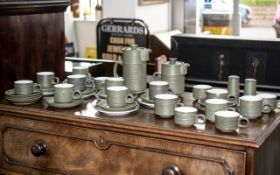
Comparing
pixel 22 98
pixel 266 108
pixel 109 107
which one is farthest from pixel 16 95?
pixel 266 108

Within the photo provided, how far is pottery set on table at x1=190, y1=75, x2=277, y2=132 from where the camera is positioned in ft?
5.07

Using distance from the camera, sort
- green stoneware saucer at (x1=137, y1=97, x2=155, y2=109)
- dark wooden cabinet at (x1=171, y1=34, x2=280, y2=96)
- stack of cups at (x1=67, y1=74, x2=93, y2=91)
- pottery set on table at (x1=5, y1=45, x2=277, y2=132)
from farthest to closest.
→ 1. dark wooden cabinet at (x1=171, y1=34, x2=280, y2=96)
2. stack of cups at (x1=67, y1=74, x2=93, y2=91)
3. green stoneware saucer at (x1=137, y1=97, x2=155, y2=109)
4. pottery set on table at (x1=5, y1=45, x2=277, y2=132)

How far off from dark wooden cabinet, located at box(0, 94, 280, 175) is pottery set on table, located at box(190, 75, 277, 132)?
3 centimetres

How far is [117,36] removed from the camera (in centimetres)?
464

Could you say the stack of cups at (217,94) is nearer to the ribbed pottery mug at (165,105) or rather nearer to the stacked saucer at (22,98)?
the ribbed pottery mug at (165,105)

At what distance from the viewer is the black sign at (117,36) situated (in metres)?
4.50

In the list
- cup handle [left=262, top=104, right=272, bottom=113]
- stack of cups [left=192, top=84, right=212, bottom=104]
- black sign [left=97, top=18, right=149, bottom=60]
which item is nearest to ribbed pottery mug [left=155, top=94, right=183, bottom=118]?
stack of cups [left=192, top=84, right=212, bottom=104]

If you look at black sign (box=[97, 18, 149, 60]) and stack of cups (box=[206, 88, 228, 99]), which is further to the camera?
black sign (box=[97, 18, 149, 60])

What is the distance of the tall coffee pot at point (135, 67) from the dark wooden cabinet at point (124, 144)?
183 millimetres

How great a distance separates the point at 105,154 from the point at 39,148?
0.28 m

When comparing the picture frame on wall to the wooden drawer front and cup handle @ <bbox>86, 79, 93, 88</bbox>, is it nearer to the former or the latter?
cup handle @ <bbox>86, 79, 93, 88</bbox>

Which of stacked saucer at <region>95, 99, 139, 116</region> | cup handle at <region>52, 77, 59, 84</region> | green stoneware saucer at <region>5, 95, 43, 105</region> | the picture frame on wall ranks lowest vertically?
stacked saucer at <region>95, 99, 139, 116</region>

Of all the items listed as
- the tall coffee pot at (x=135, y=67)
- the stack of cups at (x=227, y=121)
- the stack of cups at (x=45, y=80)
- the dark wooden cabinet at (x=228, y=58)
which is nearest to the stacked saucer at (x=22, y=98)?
the stack of cups at (x=45, y=80)

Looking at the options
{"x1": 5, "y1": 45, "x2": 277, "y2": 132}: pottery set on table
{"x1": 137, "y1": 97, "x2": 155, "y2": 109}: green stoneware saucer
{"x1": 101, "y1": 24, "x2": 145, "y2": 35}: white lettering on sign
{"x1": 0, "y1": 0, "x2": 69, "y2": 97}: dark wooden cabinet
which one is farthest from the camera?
{"x1": 101, "y1": 24, "x2": 145, "y2": 35}: white lettering on sign
